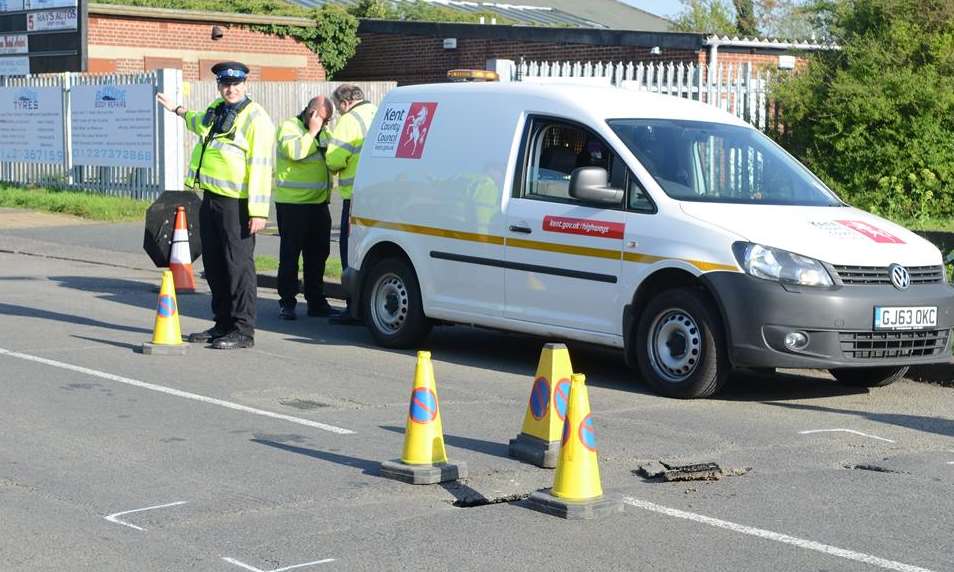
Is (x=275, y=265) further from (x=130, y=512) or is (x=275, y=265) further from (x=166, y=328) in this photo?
(x=130, y=512)

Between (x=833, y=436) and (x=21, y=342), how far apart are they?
20.0 feet

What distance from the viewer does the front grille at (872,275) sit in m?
8.95

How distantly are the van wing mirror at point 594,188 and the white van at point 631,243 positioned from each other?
0.01 meters

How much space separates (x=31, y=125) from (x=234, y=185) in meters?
17.0

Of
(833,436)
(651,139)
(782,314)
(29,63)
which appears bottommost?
(833,436)

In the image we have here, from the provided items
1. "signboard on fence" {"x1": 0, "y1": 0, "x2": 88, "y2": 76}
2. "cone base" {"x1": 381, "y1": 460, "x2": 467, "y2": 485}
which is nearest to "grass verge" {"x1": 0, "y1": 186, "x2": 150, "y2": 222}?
"signboard on fence" {"x1": 0, "y1": 0, "x2": 88, "y2": 76}

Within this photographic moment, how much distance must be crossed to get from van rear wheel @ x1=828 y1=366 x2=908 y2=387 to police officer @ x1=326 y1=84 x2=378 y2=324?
443 centimetres

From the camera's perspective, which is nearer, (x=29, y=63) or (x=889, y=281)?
(x=889, y=281)

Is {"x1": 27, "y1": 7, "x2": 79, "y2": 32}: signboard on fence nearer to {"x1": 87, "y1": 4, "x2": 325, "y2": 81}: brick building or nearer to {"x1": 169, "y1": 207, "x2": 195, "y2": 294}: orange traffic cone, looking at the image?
{"x1": 87, "y1": 4, "x2": 325, "y2": 81}: brick building

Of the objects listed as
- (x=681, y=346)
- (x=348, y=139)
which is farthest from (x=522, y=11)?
(x=681, y=346)

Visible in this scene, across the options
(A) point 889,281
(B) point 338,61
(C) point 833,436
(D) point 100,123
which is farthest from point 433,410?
(B) point 338,61

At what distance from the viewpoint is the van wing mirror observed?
9.56 m

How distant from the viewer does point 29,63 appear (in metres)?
26.5

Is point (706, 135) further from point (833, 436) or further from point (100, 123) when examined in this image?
point (100, 123)
